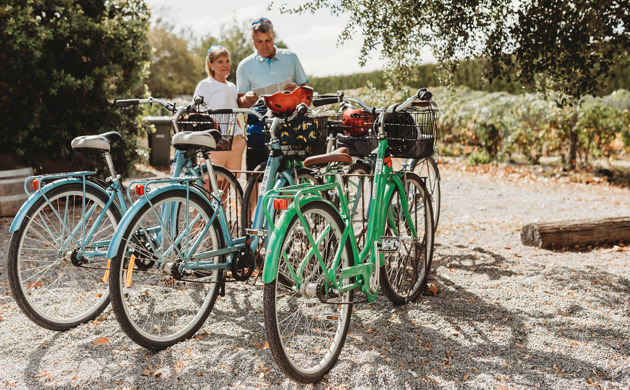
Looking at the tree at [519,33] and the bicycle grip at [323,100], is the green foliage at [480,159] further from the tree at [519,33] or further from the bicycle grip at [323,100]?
the bicycle grip at [323,100]

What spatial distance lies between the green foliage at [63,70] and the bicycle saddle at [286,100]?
4.65 metres

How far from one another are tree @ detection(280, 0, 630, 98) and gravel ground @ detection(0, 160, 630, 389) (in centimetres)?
172

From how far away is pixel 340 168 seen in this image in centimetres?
352

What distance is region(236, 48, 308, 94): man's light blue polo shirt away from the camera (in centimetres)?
503

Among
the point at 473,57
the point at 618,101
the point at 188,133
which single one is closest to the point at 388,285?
the point at 188,133

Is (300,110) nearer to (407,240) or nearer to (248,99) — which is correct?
(407,240)

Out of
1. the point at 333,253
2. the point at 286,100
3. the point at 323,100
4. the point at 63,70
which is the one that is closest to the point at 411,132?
the point at 323,100

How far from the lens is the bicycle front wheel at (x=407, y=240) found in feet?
12.9

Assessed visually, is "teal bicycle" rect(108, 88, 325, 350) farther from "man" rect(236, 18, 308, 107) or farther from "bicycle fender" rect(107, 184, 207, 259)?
"man" rect(236, 18, 308, 107)

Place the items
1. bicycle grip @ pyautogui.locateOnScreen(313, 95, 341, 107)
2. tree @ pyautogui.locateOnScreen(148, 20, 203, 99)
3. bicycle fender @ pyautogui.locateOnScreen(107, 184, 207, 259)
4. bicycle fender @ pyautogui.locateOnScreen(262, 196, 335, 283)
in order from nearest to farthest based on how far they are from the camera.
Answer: bicycle fender @ pyautogui.locateOnScreen(262, 196, 335, 283) < bicycle fender @ pyautogui.locateOnScreen(107, 184, 207, 259) < bicycle grip @ pyautogui.locateOnScreen(313, 95, 341, 107) < tree @ pyautogui.locateOnScreen(148, 20, 203, 99)

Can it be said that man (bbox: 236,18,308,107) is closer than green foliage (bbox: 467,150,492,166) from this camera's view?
Yes

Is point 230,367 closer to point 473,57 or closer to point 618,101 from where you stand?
point 473,57

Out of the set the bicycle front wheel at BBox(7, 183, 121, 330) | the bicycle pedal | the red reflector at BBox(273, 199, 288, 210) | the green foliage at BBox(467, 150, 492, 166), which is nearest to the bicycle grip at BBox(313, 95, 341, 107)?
the bicycle pedal

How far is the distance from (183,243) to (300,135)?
995mm
